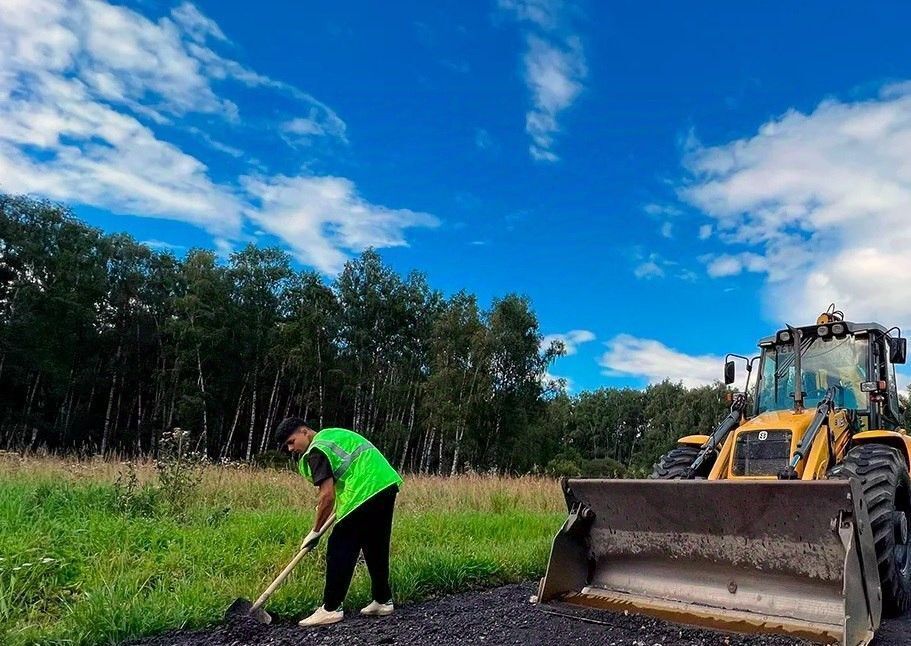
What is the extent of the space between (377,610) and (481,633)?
0.93 m

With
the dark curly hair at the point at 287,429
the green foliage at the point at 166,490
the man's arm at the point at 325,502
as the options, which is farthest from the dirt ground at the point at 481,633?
the green foliage at the point at 166,490

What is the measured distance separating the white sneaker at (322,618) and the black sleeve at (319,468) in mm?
861

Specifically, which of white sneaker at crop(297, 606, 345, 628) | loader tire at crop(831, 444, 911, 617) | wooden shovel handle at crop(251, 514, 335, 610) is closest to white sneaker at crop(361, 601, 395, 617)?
white sneaker at crop(297, 606, 345, 628)

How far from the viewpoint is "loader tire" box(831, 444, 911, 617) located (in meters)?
4.93

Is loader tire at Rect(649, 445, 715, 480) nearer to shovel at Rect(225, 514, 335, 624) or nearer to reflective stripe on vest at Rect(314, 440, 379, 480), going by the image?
reflective stripe on vest at Rect(314, 440, 379, 480)

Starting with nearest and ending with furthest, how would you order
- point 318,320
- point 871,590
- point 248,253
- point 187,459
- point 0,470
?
point 871,590 → point 187,459 → point 0,470 → point 318,320 → point 248,253

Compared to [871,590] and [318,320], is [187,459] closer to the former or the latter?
[871,590]

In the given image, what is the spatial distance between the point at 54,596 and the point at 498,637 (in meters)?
3.21

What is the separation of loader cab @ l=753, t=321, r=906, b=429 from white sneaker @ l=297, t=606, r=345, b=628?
15.1ft

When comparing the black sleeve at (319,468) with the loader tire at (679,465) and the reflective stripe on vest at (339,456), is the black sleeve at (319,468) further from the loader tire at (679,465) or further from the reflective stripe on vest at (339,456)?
the loader tire at (679,465)

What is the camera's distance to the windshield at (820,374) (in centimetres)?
673

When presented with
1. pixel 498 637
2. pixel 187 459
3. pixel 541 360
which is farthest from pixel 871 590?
pixel 541 360

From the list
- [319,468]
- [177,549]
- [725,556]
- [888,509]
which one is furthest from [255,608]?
[888,509]

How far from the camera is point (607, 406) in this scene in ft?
252
